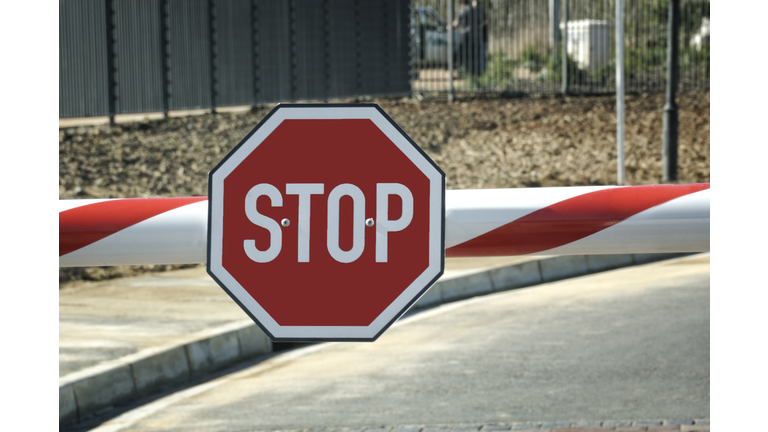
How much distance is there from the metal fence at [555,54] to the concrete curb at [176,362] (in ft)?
37.3

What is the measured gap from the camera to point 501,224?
2.56 m

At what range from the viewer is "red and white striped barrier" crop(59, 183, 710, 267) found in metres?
2.55

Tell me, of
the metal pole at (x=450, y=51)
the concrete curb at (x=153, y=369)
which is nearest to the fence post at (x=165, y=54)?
the metal pole at (x=450, y=51)

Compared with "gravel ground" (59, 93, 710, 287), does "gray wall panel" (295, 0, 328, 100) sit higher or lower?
higher

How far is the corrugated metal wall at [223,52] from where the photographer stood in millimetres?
13688

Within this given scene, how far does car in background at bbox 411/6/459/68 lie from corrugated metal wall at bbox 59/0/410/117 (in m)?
0.32

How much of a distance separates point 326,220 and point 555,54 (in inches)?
730

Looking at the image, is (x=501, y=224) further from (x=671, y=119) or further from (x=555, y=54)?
(x=555, y=54)

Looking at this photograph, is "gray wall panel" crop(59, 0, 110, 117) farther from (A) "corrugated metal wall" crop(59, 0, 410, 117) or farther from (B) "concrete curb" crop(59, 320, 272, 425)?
(B) "concrete curb" crop(59, 320, 272, 425)

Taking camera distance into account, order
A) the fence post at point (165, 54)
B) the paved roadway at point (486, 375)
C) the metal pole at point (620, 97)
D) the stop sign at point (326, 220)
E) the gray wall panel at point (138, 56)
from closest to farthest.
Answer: the stop sign at point (326, 220) < the paved roadway at point (486, 375) < the metal pole at point (620, 97) < the gray wall panel at point (138, 56) < the fence post at point (165, 54)

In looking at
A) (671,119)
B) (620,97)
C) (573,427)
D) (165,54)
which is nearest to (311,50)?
(165,54)

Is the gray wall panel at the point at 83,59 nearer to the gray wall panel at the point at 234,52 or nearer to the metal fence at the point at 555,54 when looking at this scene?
the gray wall panel at the point at 234,52

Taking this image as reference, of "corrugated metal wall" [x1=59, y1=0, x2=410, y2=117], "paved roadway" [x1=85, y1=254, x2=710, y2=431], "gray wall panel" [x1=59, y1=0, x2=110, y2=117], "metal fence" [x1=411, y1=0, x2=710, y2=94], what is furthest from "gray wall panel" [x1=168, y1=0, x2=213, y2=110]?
"paved roadway" [x1=85, y1=254, x2=710, y2=431]

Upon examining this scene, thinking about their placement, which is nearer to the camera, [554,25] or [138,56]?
[138,56]
